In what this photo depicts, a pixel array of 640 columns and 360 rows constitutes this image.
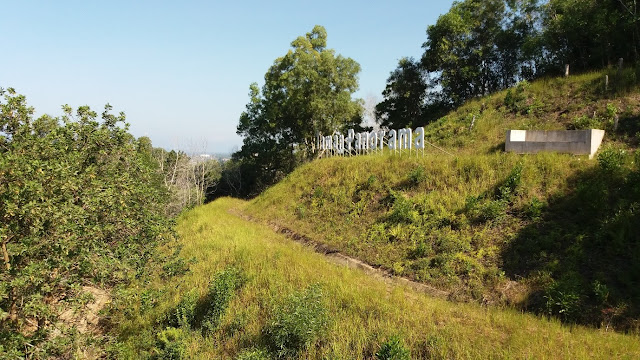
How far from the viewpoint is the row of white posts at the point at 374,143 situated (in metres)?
14.1

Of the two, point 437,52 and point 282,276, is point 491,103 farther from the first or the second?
point 282,276

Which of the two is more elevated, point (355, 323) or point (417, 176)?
point (417, 176)

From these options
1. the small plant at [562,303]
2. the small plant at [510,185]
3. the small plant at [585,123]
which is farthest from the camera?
the small plant at [585,123]

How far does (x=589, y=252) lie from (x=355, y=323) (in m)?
5.59

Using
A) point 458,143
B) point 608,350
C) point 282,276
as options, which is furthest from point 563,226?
point 458,143

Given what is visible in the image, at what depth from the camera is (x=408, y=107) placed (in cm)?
2766

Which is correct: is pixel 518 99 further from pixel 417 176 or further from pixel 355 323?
pixel 355 323

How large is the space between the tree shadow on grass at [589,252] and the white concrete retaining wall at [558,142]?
1.50m

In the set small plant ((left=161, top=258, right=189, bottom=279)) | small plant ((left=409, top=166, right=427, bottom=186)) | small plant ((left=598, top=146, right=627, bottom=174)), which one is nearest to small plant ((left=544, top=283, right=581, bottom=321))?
small plant ((left=598, top=146, right=627, bottom=174))

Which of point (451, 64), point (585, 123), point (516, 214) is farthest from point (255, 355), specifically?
point (451, 64)

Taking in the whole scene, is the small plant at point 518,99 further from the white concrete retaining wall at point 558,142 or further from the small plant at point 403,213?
the small plant at point 403,213

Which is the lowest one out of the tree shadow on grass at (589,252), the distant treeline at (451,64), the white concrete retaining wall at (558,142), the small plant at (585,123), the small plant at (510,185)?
the tree shadow on grass at (589,252)

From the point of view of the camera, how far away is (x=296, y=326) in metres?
5.32

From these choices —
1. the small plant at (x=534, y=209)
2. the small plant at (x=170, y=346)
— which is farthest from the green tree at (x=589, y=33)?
the small plant at (x=170, y=346)
